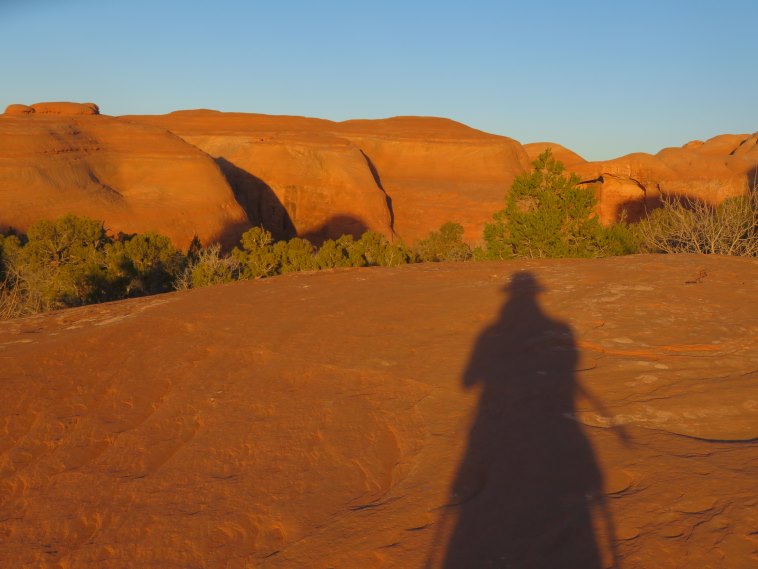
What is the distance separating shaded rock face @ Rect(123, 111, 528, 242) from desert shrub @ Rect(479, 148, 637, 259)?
48.6ft

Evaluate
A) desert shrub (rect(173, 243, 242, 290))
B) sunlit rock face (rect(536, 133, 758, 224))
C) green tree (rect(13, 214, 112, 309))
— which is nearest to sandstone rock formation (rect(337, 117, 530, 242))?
sunlit rock face (rect(536, 133, 758, 224))

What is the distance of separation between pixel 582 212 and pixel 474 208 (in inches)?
722

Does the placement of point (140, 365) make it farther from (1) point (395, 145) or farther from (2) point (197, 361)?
(1) point (395, 145)

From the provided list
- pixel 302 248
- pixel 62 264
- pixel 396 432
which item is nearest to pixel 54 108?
pixel 62 264

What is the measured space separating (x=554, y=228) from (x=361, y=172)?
60.3 ft

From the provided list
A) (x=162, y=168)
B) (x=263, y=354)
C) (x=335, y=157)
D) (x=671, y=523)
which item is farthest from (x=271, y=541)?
(x=335, y=157)

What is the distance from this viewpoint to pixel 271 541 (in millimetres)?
2838

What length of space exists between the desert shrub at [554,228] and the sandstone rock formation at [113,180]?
1114 cm

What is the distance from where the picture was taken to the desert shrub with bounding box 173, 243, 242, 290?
13617mm

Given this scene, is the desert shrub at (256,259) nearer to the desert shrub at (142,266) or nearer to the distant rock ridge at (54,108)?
the desert shrub at (142,266)

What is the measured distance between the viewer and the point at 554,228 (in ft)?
45.0

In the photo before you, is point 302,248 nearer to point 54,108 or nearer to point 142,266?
point 142,266

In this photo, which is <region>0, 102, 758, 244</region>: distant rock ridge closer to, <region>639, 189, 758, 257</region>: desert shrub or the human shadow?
<region>639, 189, 758, 257</region>: desert shrub

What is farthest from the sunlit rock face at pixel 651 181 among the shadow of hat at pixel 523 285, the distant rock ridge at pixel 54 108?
the distant rock ridge at pixel 54 108
